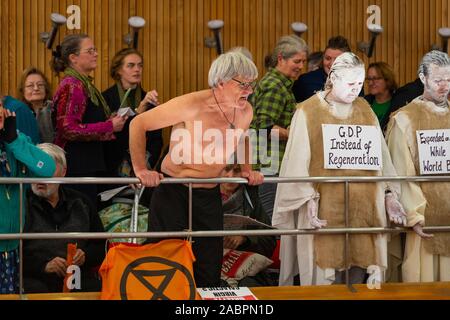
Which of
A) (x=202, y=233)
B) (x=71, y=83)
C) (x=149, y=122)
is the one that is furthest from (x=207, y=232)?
(x=71, y=83)

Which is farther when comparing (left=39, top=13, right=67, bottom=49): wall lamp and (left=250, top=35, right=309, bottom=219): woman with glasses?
(left=39, top=13, right=67, bottom=49): wall lamp

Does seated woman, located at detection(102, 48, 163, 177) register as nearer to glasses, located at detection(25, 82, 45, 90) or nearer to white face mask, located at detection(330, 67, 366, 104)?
glasses, located at detection(25, 82, 45, 90)

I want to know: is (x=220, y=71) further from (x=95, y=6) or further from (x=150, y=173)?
(x=95, y=6)

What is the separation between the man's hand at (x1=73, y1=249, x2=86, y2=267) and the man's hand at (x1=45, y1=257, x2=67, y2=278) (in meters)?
0.05

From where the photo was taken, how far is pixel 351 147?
212 inches

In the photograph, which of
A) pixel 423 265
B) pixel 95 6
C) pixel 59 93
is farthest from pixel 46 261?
pixel 95 6

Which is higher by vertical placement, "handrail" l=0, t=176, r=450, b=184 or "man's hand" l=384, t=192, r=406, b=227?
"handrail" l=0, t=176, r=450, b=184

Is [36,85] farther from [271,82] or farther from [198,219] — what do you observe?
[198,219]

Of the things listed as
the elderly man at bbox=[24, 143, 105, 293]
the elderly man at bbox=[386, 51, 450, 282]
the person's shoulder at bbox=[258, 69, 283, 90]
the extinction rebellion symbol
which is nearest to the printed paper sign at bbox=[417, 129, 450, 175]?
the elderly man at bbox=[386, 51, 450, 282]

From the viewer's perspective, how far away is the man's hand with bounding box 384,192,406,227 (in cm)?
542

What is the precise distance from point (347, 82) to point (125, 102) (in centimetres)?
164

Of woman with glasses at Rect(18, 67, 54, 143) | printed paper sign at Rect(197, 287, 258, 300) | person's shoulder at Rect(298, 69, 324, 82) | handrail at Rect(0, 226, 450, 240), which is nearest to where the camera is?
handrail at Rect(0, 226, 450, 240)

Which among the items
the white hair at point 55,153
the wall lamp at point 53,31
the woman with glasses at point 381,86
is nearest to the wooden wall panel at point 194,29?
the wall lamp at point 53,31
